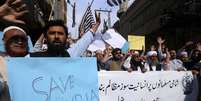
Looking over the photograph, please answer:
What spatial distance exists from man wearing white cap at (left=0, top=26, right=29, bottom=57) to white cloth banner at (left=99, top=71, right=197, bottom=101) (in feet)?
9.97

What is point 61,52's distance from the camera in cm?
493

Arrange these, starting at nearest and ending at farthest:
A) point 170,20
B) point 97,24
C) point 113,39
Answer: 1. point 97,24
2. point 113,39
3. point 170,20

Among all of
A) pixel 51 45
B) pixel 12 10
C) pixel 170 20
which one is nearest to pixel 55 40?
pixel 51 45

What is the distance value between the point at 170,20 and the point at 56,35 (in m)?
33.0

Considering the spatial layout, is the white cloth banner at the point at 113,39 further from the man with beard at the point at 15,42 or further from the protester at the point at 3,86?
the protester at the point at 3,86

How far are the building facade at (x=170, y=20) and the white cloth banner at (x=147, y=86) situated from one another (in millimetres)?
9419

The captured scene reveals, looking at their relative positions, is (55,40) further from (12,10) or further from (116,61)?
(116,61)

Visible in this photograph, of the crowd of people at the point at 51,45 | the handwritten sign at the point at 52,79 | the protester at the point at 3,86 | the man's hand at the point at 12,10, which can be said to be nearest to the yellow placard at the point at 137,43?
the crowd of people at the point at 51,45

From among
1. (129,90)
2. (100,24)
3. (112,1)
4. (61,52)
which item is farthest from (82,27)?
(61,52)

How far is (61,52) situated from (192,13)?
95.9ft

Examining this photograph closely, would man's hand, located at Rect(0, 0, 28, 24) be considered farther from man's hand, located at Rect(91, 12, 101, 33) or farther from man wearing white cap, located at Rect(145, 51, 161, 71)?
man wearing white cap, located at Rect(145, 51, 161, 71)

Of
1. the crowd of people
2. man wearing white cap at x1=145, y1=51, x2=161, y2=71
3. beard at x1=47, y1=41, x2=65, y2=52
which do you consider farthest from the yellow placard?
beard at x1=47, y1=41, x2=65, y2=52

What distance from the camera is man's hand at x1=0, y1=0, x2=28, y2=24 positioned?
4215 mm

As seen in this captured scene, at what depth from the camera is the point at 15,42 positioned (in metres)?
4.22
